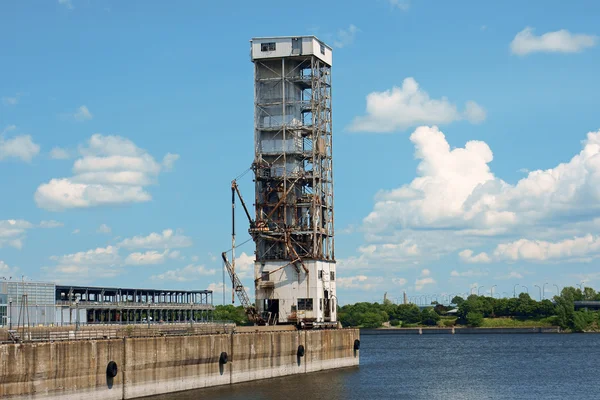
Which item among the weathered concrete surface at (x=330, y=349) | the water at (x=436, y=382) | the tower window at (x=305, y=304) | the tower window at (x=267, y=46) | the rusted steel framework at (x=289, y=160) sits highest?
the tower window at (x=267, y=46)

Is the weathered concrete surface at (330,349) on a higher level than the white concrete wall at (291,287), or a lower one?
lower

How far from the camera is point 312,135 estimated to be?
389ft

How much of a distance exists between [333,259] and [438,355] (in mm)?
47874

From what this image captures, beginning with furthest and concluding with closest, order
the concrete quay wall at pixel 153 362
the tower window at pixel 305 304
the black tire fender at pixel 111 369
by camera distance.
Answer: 1. the tower window at pixel 305 304
2. the black tire fender at pixel 111 369
3. the concrete quay wall at pixel 153 362

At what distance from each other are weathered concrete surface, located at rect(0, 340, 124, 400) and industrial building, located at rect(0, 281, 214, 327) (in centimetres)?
711

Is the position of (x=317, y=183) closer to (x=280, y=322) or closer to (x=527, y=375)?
(x=280, y=322)

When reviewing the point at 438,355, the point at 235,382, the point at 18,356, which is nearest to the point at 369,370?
the point at 235,382

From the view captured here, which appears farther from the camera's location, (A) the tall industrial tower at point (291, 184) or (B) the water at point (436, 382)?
(A) the tall industrial tower at point (291, 184)

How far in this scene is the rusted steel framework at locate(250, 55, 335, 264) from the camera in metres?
118

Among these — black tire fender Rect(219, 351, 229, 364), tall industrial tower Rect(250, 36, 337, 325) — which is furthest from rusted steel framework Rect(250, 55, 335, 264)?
black tire fender Rect(219, 351, 229, 364)

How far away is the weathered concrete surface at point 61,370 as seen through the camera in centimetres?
6000

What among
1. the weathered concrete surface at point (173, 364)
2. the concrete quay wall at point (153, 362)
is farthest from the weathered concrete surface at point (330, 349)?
the weathered concrete surface at point (173, 364)

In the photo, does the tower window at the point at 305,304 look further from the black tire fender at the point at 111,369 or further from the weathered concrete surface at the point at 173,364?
the black tire fender at the point at 111,369

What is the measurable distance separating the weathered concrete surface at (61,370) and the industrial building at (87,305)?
7.11 metres
